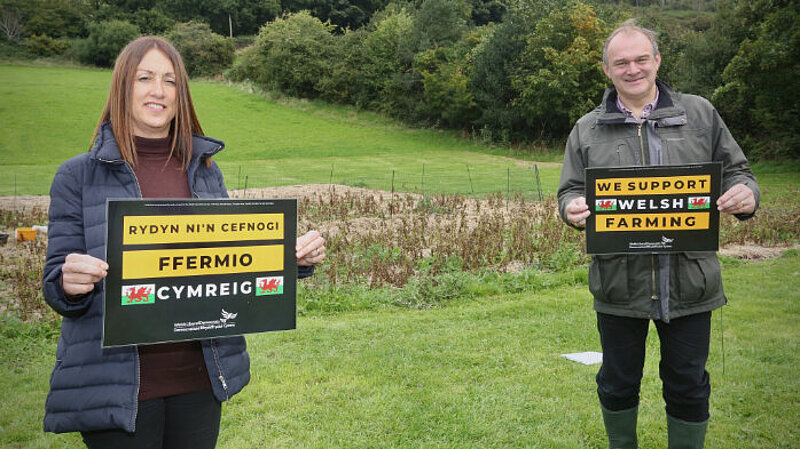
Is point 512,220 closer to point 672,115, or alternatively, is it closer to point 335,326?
point 335,326

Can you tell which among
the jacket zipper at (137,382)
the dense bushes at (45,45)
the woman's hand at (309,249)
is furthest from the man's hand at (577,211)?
the dense bushes at (45,45)

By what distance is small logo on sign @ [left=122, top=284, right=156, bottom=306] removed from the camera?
Answer: 218 centimetres

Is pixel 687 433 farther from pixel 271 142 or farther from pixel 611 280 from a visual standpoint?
pixel 271 142

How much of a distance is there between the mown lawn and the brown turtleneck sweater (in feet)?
6.90

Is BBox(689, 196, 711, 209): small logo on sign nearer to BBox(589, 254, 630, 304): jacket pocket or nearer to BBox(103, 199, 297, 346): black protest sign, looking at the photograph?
BBox(589, 254, 630, 304): jacket pocket

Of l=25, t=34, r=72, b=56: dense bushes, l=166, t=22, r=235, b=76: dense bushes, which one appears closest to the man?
l=25, t=34, r=72, b=56: dense bushes

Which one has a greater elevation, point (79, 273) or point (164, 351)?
point (79, 273)

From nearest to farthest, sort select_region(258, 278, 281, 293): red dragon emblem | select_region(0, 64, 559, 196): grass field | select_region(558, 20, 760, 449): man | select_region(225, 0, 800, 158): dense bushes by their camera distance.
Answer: select_region(258, 278, 281, 293): red dragon emblem, select_region(558, 20, 760, 449): man, select_region(0, 64, 559, 196): grass field, select_region(225, 0, 800, 158): dense bushes

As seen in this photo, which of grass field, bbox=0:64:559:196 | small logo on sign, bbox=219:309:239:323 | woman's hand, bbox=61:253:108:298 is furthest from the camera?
grass field, bbox=0:64:559:196

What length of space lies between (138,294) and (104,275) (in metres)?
0.22

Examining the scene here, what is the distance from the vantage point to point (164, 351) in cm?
→ 224

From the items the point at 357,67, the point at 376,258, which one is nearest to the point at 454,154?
the point at 357,67

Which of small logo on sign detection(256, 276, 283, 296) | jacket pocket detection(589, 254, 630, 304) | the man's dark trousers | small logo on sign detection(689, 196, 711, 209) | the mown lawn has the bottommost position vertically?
the mown lawn

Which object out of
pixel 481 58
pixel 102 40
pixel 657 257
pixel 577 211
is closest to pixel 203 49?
pixel 102 40
